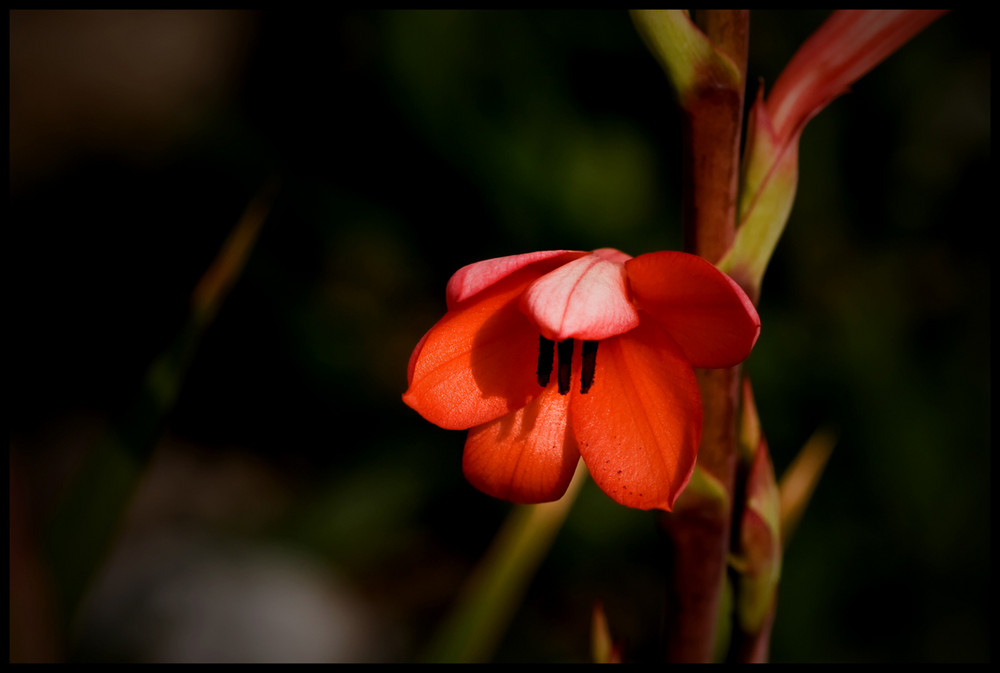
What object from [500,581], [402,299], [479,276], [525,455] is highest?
[479,276]

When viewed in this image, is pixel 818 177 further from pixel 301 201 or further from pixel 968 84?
pixel 301 201

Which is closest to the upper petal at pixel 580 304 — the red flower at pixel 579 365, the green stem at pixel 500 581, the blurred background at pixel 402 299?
the red flower at pixel 579 365

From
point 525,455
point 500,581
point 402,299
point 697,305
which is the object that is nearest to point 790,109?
point 697,305

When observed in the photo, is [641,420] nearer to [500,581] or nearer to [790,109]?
[790,109]

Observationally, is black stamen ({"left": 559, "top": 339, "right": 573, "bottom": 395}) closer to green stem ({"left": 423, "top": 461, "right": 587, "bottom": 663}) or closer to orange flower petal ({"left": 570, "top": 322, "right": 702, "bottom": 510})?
orange flower petal ({"left": 570, "top": 322, "right": 702, "bottom": 510})

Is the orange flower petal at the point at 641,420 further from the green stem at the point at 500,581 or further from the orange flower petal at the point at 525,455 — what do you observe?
the green stem at the point at 500,581

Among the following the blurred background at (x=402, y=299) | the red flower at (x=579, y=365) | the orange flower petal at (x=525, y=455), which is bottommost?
the blurred background at (x=402, y=299)
